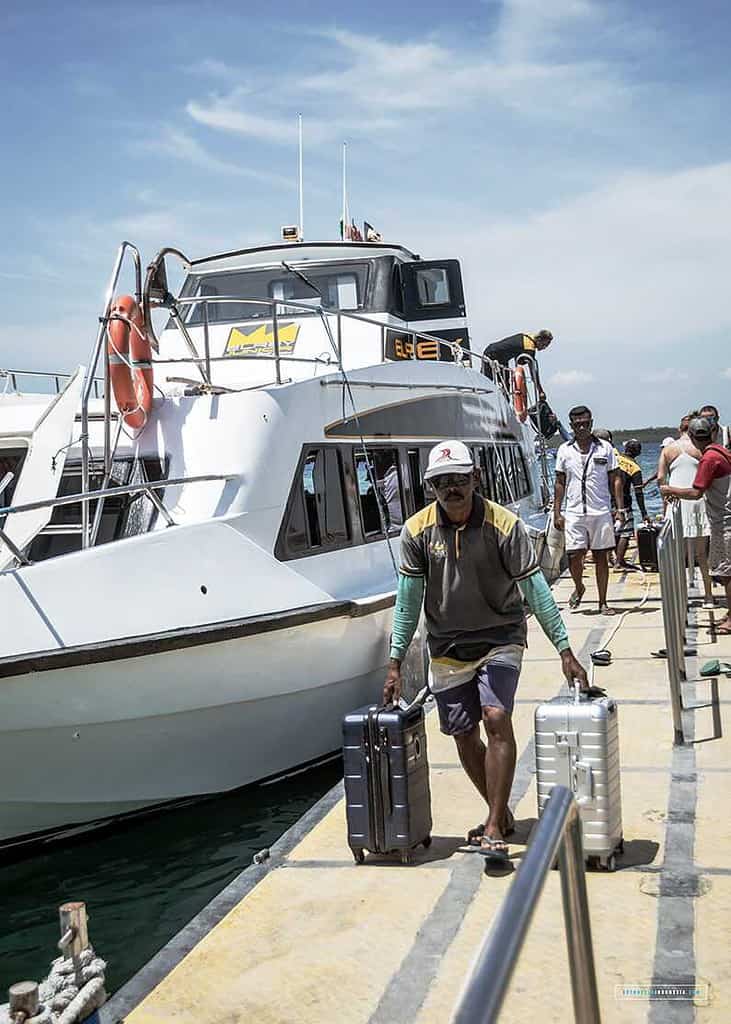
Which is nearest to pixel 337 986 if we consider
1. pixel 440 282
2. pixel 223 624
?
pixel 223 624

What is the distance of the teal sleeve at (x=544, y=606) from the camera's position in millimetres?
4312

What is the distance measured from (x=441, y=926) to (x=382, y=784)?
2.38 ft

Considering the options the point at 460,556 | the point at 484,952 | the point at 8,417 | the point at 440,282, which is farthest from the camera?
the point at 440,282

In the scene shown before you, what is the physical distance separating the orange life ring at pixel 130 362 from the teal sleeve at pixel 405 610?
300cm

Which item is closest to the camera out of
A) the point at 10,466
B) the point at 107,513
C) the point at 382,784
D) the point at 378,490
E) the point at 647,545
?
the point at 382,784

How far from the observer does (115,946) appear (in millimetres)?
5133

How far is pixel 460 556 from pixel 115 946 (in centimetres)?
258

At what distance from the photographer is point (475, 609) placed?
14.2ft

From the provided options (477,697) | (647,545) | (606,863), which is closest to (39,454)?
(477,697)

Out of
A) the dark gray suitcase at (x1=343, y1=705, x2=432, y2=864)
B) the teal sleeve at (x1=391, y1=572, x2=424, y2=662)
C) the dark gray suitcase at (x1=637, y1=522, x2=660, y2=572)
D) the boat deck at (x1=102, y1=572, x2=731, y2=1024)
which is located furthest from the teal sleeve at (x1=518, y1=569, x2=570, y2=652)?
the dark gray suitcase at (x1=637, y1=522, x2=660, y2=572)

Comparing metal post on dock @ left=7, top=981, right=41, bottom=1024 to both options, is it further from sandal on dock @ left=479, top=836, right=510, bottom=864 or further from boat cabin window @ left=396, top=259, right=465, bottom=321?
boat cabin window @ left=396, top=259, right=465, bottom=321

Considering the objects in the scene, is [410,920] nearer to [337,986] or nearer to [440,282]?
[337,986]

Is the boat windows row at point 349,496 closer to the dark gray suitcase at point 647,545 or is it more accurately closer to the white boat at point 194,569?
the white boat at point 194,569

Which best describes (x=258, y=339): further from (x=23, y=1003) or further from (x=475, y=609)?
(x=23, y=1003)
